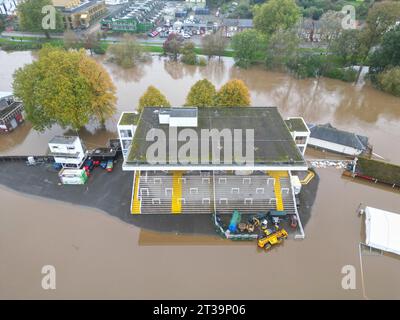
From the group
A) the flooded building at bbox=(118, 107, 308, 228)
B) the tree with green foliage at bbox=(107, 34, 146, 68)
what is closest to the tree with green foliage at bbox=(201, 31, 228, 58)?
the tree with green foliage at bbox=(107, 34, 146, 68)

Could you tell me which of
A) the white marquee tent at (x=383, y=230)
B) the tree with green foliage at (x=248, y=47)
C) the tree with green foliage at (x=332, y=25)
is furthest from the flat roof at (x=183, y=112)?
the tree with green foliage at (x=332, y=25)

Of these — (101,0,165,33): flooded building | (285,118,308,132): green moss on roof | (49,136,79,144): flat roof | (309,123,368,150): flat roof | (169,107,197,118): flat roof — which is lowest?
(309,123,368,150): flat roof

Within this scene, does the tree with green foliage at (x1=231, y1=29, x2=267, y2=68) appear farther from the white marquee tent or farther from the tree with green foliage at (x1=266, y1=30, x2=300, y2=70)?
the white marquee tent

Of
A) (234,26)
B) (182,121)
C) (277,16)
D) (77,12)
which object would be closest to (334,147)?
(182,121)

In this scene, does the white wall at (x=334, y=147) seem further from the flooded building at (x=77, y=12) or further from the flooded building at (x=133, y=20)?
the flooded building at (x=77, y=12)

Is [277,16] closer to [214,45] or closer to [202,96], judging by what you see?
[214,45]

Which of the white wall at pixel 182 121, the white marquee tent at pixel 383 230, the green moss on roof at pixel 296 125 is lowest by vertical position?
the white marquee tent at pixel 383 230

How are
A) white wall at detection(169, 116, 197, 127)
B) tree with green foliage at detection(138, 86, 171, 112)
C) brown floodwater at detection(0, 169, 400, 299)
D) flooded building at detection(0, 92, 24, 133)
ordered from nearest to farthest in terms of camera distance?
brown floodwater at detection(0, 169, 400, 299) → white wall at detection(169, 116, 197, 127) → tree with green foliage at detection(138, 86, 171, 112) → flooded building at detection(0, 92, 24, 133)
